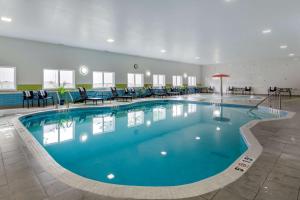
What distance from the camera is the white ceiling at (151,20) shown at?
4.51 m

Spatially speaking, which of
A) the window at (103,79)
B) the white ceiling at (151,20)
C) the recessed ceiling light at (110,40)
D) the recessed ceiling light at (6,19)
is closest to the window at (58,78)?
the window at (103,79)

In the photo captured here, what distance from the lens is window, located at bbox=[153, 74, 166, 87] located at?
48.9 feet

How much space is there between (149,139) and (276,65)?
15929 millimetres

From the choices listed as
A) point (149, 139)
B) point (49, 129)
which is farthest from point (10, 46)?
point (149, 139)

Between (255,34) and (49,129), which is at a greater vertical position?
(255,34)

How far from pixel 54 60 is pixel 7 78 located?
7.13 ft

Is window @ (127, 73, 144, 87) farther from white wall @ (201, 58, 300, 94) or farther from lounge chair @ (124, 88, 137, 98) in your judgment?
white wall @ (201, 58, 300, 94)

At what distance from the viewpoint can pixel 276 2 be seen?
4.36 metres

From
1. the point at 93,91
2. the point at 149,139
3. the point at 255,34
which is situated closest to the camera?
the point at 149,139

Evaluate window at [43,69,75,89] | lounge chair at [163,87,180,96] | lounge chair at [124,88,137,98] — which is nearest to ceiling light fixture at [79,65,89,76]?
window at [43,69,75,89]

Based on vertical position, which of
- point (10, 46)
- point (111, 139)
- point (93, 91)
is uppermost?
point (10, 46)

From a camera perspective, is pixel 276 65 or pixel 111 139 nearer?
pixel 111 139

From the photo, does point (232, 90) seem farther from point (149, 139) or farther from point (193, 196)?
point (193, 196)

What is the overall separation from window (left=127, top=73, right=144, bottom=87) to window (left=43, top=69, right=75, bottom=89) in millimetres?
4123
